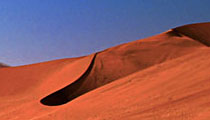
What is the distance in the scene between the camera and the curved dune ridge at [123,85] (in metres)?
6.52

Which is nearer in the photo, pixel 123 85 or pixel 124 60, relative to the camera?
pixel 123 85

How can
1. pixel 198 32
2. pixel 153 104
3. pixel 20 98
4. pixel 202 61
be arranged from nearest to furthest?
pixel 153 104 < pixel 202 61 < pixel 20 98 < pixel 198 32

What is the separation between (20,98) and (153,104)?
6874 millimetres

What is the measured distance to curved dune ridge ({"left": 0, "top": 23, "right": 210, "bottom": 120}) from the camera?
6.52 m

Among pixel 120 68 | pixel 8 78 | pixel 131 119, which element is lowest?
pixel 8 78

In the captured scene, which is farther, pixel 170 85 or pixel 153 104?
pixel 170 85

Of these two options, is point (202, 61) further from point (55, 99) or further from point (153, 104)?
point (55, 99)

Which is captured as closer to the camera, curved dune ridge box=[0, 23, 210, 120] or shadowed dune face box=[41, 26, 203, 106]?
curved dune ridge box=[0, 23, 210, 120]

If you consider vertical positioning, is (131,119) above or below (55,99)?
above

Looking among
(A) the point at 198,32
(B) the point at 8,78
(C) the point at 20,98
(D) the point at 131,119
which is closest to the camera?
(D) the point at 131,119

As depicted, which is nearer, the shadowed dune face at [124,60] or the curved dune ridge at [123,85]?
the curved dune ridge at [123,85]

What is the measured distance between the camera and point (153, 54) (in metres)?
13.1

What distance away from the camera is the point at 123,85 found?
370 inches

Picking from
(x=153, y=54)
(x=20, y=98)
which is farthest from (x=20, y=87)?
(x=153, y=54)
